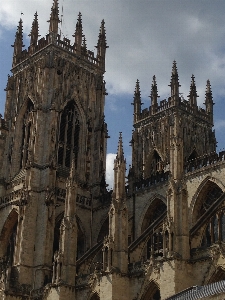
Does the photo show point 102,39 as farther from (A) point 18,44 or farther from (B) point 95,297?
(B) point 95,297

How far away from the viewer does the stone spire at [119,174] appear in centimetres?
3634

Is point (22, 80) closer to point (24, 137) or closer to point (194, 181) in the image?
point (24, 137)

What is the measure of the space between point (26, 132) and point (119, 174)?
13.8 meters

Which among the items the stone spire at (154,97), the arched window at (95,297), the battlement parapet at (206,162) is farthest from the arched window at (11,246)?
the stone spire at (154,97)

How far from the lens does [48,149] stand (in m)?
45.2

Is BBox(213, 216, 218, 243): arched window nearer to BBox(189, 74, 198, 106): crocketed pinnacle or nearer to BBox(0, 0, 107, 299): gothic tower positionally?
BBox(0, 0, 107, 299): gothic tower

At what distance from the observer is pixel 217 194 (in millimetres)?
38719

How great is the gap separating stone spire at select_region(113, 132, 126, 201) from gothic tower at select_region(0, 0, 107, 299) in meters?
3.77

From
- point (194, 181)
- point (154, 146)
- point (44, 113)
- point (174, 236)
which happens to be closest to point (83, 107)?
point (44, 113)

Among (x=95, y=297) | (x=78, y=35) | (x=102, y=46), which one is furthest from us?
(x=102, y=46)

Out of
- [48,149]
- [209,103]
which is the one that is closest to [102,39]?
[209,103]

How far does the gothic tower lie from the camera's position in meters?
41.2

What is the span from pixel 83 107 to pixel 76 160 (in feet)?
15.3

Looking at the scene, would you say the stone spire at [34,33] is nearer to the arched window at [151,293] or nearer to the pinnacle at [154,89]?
the pinnacle at [154,89]
